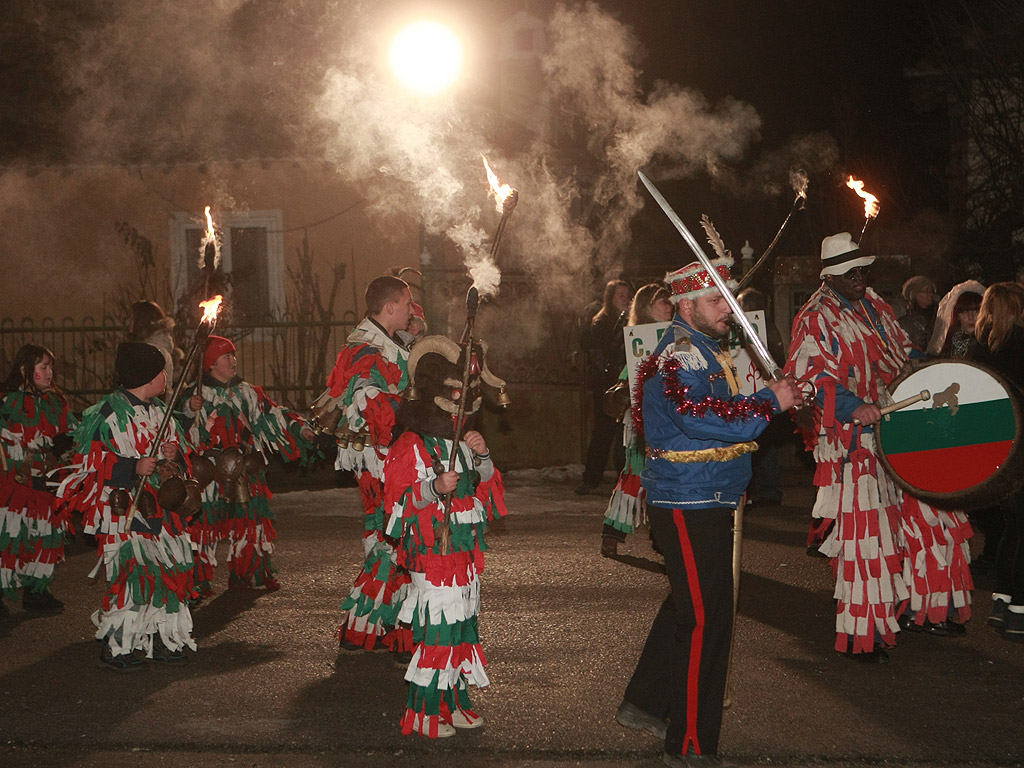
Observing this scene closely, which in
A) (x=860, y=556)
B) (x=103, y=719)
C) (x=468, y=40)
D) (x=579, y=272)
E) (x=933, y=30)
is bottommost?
(x=103, y=719)

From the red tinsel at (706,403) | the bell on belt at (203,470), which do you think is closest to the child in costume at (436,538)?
the red tinsel at (706,403)

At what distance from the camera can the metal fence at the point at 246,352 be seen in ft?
44.2

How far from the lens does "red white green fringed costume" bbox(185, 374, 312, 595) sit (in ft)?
24.4

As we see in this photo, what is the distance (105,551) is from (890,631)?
4.00m

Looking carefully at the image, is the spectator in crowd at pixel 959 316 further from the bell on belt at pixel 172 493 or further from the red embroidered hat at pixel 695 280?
the bell on belt at pixel 172 493

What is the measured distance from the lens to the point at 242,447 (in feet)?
24.8

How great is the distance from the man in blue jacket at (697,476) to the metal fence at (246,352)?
8.92 metres

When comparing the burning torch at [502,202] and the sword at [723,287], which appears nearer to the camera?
the sword at [723,287]

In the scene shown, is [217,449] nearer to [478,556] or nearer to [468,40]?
[478,556]

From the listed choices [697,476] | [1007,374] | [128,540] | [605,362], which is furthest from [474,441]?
[605,362]

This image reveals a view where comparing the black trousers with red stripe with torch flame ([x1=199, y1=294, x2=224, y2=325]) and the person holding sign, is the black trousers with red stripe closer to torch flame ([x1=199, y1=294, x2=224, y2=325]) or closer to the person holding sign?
torch flame ([x1=199, y1=294, x2=224, y2=325])

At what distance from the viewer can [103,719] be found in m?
5.21

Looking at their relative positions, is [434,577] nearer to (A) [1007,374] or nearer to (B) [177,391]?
(B) [177,391]

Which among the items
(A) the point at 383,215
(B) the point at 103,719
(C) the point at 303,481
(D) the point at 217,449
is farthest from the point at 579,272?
(B) the point at 103,719
